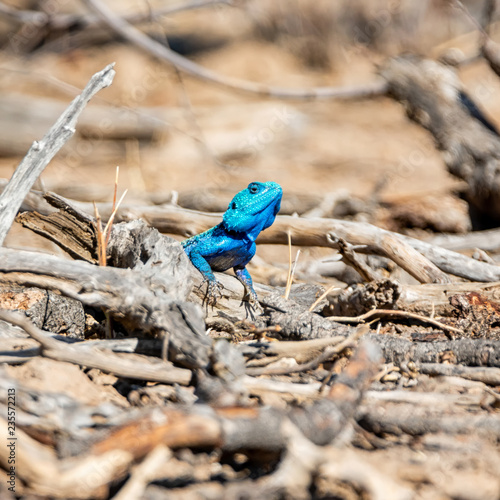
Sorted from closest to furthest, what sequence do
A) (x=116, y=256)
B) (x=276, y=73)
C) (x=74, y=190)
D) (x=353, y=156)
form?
(x=116, y=256)
(x=74, y=190)
(x=353, y=156)
(x=276, y=73)

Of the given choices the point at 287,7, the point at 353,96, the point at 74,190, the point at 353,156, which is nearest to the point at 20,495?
the point at 74,190

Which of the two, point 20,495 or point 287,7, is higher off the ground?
point 20,495

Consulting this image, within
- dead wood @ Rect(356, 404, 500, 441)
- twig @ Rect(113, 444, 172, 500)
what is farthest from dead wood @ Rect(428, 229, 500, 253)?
twig @ Rect(113, 444, 172, 500)

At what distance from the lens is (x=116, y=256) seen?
3.04 meters

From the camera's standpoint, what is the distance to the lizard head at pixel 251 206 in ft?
11.3

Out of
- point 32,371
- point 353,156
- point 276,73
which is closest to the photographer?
point 32,371

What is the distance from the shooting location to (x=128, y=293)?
7.45ft

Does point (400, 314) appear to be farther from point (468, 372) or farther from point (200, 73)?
point (200, 73)

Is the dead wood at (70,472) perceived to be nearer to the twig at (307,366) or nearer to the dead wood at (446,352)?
the twig at (307,366)

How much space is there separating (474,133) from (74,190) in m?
4.36

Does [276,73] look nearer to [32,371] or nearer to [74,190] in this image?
[74,190]

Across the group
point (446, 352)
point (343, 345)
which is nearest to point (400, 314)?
point (446, 352)

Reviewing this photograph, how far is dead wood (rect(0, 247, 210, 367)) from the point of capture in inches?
84.4

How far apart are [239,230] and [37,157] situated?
1283mm
